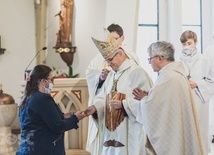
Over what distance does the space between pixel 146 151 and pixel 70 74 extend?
333cm

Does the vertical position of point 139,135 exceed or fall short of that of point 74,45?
it falls short

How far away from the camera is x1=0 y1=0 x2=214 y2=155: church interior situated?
4945 mm

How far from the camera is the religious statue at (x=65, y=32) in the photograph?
5.54m

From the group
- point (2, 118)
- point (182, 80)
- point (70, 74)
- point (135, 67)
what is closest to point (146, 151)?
point (182, 80)

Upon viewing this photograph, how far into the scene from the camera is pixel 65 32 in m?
5.57

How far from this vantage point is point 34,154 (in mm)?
2393

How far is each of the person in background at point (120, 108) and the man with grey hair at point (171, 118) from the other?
0.31m

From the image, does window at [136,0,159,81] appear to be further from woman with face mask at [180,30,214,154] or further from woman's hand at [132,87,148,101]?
woman's hand at [132,87,148,101]

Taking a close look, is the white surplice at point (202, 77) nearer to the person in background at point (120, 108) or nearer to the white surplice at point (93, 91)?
the white surplice at point (93, 91)

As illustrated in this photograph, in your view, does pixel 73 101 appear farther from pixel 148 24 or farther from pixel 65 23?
pixel 148 24

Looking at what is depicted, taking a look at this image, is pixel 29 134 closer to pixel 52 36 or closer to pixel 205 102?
pixel 205 102

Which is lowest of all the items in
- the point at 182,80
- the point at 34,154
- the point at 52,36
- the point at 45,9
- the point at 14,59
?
the point at 34,154

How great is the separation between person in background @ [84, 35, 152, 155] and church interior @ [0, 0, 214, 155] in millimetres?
1826

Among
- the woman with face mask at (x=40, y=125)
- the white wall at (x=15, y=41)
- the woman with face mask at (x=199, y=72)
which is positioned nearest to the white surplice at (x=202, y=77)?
the woman with face mask at (x=199, y=72)
